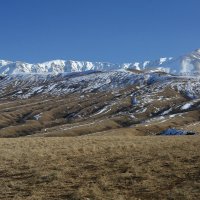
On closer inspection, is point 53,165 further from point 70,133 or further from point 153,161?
point 70,133

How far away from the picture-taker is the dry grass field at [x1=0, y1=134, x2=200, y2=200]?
76.7ft

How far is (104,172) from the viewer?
27797 millimetres

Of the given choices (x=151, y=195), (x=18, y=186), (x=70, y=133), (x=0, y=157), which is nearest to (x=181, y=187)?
(x=151, y=195)

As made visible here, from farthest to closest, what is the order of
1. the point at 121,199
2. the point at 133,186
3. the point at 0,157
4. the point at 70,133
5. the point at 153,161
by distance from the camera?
the point at 70,133
the point at 0,157
the point at 153,161
the point at 133,186
the point at 121,199

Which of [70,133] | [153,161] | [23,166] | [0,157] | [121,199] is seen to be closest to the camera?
[121,199]

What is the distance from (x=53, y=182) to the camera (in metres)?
26.4

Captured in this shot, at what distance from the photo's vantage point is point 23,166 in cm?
3198

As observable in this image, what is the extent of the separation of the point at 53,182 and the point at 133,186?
5241 mm

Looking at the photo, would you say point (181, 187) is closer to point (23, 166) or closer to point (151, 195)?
point (151, 195)

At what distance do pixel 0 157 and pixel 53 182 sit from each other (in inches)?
468

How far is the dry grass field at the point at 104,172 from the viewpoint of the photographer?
23392 millimetres

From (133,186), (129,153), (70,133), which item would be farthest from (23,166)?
(70,133)

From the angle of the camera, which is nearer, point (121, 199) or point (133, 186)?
point (121, 199)

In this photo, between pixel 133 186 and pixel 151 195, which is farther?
pixel 133 186
